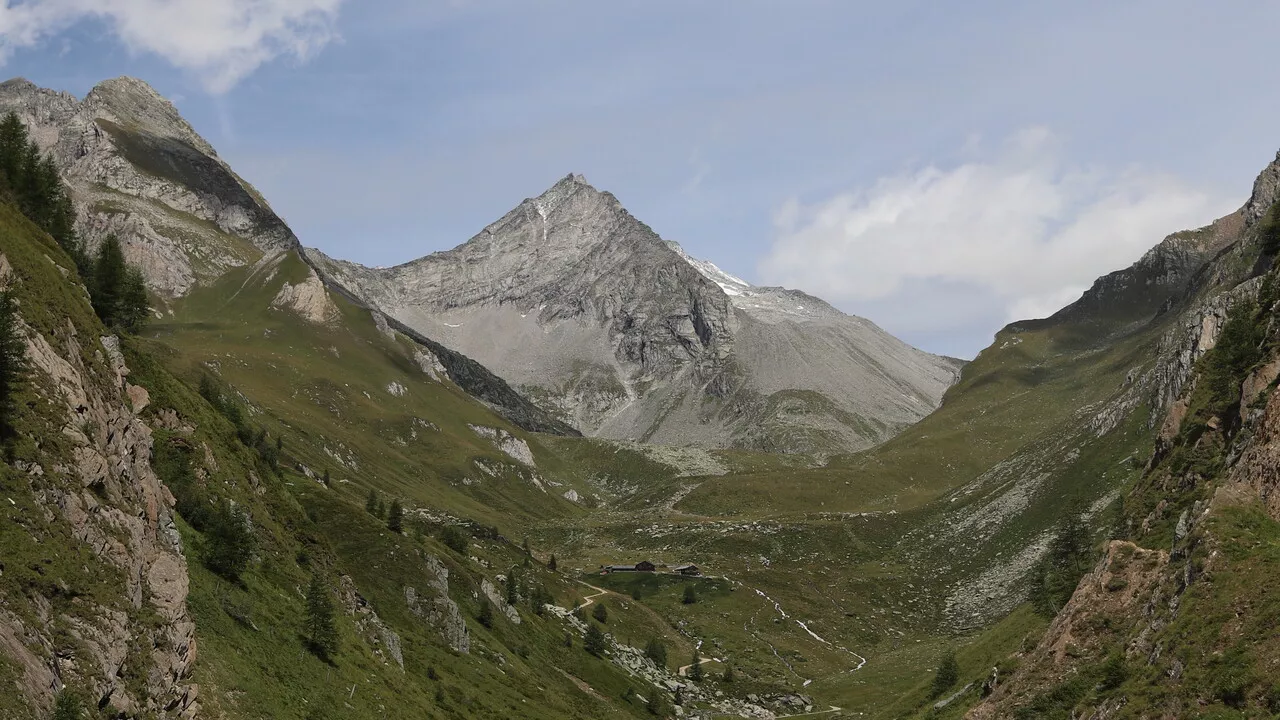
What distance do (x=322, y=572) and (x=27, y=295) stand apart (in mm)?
34198

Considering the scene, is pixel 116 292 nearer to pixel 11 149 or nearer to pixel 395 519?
pixel 11 149

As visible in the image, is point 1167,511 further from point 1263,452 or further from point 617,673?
point 617,673

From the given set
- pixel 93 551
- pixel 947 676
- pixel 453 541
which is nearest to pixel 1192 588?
pixel 947 676

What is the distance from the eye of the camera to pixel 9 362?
44.1 meters

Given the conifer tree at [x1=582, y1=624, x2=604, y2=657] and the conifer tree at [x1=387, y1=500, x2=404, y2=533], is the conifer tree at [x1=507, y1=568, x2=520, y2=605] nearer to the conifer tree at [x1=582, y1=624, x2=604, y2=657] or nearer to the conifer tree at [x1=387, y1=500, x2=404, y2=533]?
the conifer tree at [x1=582, y1=624, x2=604, y2=657]

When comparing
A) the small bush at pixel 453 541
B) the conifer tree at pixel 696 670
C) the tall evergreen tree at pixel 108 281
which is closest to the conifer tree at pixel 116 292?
the tall evergreen tree at pixel 108 281

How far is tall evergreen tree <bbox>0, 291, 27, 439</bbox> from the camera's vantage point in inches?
1658

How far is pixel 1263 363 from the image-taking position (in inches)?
2112

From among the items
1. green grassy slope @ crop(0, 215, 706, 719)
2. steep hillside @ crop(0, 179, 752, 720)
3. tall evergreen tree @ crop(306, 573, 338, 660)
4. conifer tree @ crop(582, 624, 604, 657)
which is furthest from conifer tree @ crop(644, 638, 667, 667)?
tall evergreen tree @ crop(306, 573, 338, 660)

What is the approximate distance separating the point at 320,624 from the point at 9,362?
27.9 m

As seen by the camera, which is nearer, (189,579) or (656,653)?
(189,579)

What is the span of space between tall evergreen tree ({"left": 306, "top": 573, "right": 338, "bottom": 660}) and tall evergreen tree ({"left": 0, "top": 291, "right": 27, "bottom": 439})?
26.2m

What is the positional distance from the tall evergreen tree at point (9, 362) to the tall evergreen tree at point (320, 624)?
26220 millimetres

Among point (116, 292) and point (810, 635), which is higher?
point (116, 292)
